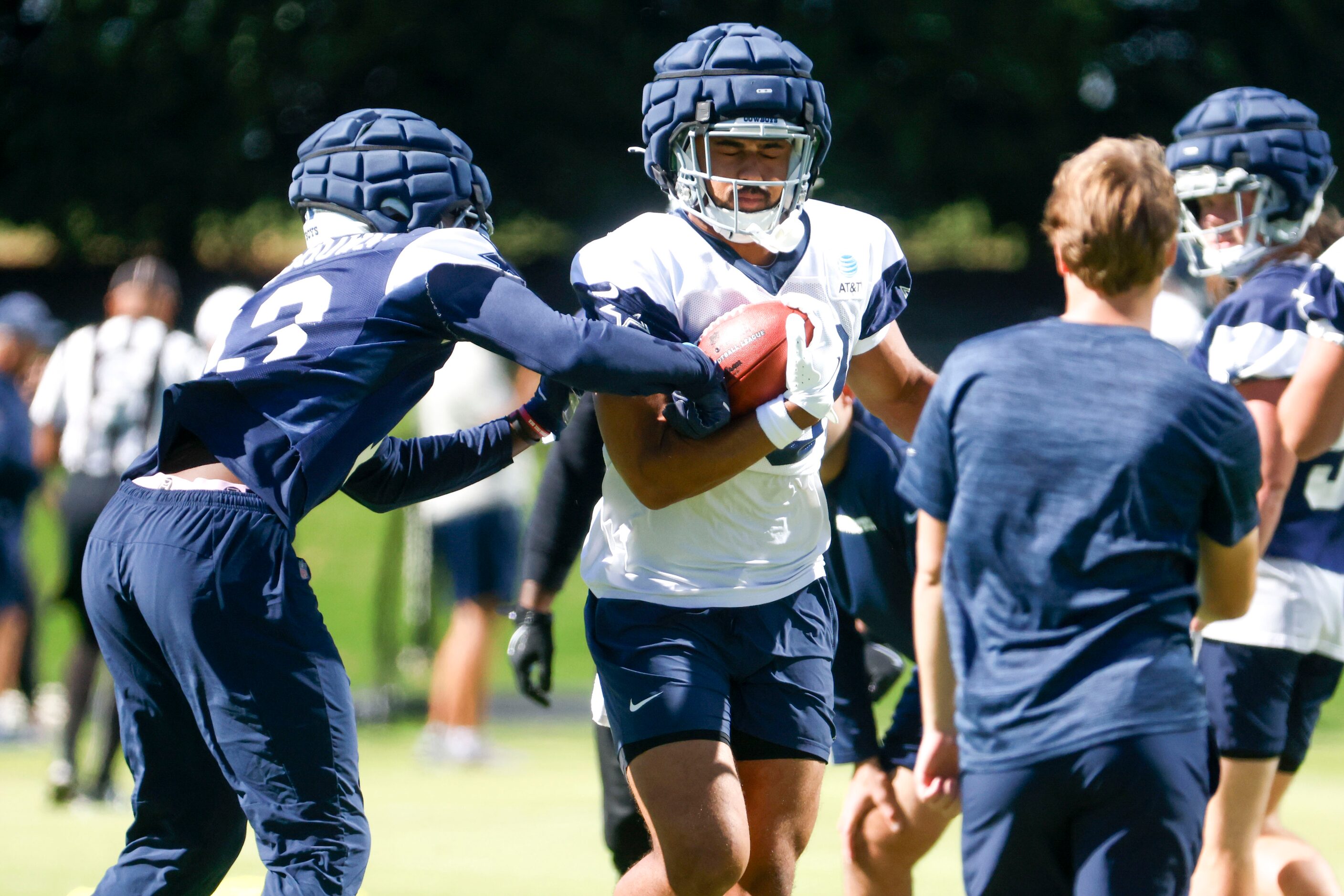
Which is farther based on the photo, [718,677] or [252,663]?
[718,677]

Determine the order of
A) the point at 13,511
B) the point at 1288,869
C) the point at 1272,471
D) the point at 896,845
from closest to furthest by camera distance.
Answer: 1. the point at 1272,471
2. the point at 1288,869
3. the point at 896,845
4. the point at 13,511

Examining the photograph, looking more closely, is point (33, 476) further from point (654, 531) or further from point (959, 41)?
point (959, 41)

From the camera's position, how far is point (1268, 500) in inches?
143

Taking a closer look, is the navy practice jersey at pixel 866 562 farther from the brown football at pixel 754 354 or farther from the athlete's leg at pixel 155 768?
the athlete's leg at pixel 155 768

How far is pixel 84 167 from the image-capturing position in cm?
1606

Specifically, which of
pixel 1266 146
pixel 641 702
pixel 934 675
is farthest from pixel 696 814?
pixel 1266 146

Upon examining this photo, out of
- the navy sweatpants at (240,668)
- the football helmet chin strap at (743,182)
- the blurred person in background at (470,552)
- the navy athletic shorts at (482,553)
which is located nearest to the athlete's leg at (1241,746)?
the football helmet chin strap at (743,182)

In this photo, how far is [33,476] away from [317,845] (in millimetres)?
5947

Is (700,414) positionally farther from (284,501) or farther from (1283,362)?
(1283,362)

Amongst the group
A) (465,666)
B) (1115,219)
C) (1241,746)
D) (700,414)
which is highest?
(1115,219)

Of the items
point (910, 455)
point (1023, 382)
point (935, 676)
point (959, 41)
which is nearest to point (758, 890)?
point (935, 676)

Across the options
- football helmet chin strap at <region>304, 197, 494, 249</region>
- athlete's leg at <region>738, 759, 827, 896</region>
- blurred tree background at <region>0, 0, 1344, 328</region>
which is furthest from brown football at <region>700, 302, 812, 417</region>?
blurred tree background at <region>0, 0, 1344, 328</region>

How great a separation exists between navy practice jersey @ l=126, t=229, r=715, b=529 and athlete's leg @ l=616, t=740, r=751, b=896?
0.73 metres

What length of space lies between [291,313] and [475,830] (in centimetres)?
345
